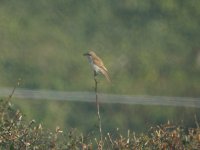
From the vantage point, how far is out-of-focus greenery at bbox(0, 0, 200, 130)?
20.9 meters

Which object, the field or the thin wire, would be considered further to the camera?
the thin wire

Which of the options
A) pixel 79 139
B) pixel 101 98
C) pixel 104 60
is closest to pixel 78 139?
pixel 79 139

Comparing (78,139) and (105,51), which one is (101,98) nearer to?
(105,51)

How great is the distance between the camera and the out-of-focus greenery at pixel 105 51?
20.9 metres

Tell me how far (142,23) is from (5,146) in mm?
18144

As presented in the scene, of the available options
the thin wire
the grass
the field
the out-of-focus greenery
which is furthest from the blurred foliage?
the thin wire

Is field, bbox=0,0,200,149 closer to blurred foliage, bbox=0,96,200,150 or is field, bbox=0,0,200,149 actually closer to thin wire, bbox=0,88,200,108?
thin wire, bbox=0,88,200,108

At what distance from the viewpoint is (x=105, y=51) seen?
24281 mm

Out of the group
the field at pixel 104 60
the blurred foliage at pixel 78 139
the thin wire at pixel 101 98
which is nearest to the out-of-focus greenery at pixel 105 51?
the field at pixel 104 60

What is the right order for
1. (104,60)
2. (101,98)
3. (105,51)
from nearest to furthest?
1. (101,98)
2. (104,60)
3. (105,51)

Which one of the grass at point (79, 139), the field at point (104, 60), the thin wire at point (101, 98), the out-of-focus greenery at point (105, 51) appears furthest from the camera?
the thin wire at point (101, 98)

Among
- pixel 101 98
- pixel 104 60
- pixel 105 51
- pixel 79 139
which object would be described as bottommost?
pixel 79 139

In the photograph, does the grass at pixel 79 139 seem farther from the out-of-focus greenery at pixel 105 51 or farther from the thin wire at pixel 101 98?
the thin wire at pixel 101 98

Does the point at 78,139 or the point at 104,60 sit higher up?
the point at 104,60
